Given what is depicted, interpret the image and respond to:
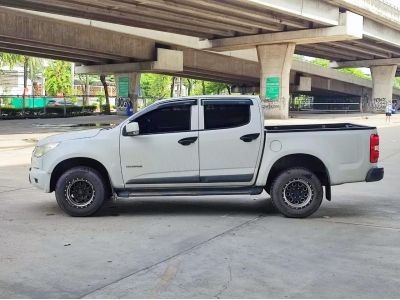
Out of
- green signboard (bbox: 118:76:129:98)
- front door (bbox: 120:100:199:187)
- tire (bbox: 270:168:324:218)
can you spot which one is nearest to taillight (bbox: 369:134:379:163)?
tire (bbox: 270:168:324:218)

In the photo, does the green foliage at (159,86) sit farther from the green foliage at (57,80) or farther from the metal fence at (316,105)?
the metal fence at (316,105)

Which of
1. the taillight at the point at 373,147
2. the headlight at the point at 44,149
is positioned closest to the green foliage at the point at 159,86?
the headlight at the point at 44,149

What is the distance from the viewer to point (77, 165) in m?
7.79

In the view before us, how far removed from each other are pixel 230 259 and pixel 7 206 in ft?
14.3

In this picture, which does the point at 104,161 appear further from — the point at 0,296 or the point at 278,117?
the point at 278,117

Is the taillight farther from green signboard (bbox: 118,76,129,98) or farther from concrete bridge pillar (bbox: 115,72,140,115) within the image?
green signboard (bbox: 118,76,129,98)

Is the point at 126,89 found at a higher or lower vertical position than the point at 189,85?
lower

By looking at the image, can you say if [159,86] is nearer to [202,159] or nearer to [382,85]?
[382,85]

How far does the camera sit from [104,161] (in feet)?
25.0

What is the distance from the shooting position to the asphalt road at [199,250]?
4.74 metres

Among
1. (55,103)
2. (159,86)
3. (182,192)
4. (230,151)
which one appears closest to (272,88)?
(55,103)

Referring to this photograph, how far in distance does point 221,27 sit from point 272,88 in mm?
7940

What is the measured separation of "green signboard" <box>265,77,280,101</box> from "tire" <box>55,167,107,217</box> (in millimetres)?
36754

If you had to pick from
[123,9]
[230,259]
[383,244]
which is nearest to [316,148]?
[383,244]
